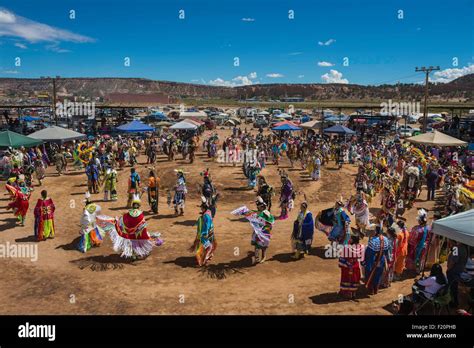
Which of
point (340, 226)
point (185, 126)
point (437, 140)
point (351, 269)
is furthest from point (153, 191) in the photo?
point (185, 126)

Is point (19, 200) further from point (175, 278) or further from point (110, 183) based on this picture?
point (175, 278)

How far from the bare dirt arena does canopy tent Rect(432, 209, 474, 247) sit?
1522 millimetres

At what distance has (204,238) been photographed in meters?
9.43

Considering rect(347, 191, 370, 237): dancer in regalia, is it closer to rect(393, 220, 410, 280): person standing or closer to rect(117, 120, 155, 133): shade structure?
rect(393, 220, 410, 280): person standing

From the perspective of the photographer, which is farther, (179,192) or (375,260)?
(179,192)

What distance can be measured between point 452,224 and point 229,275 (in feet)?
15.4

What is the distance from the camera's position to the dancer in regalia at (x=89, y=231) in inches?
416

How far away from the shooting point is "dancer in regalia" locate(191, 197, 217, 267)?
30.6ft

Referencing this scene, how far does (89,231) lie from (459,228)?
28.7ft

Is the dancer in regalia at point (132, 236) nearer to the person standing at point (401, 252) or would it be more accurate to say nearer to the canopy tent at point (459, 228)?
the person standing at point (401, 252)

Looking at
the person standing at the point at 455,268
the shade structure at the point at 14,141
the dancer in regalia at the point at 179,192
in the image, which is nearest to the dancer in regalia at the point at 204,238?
the dancer in regalia at the point at 179,192

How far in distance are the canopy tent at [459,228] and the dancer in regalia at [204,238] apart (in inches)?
189

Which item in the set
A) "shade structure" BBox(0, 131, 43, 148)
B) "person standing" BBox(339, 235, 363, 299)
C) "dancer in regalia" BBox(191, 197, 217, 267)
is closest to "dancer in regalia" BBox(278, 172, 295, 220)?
"dancer in regalia" BBox(191, 197, 217, 267)
